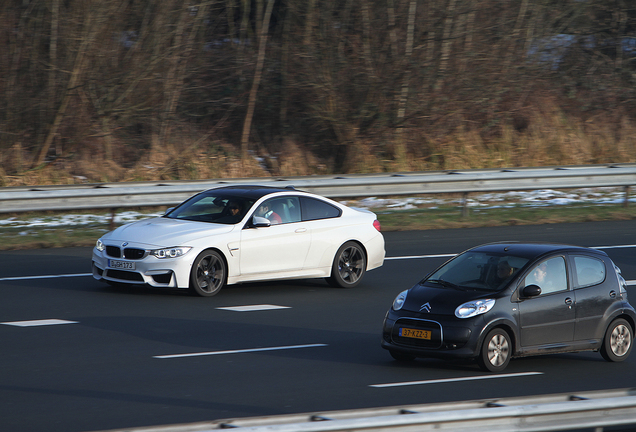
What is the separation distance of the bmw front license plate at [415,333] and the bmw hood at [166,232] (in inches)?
166

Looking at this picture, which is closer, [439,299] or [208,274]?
[439,299]

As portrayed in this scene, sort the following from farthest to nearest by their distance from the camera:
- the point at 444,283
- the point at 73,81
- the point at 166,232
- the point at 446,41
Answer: the point at 446,41, the point at 73,81, the point at 166,232, the point at 444,283

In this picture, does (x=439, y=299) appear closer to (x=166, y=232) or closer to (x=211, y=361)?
(x=211, y=361)

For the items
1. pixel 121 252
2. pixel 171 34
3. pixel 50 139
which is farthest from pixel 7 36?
pixel 121 252

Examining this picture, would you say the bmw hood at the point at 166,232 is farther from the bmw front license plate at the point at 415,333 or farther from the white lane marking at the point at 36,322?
the bmw front license plate at the point at 415,333

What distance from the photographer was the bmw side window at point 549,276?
30.0ft

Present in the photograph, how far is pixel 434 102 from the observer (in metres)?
28.7

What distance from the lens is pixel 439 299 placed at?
349 inches

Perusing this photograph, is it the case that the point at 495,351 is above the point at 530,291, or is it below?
below

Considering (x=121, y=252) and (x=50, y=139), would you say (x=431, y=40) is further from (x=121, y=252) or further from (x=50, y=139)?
(x=121, y=252)

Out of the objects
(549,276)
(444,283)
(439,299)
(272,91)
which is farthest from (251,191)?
(272,91)

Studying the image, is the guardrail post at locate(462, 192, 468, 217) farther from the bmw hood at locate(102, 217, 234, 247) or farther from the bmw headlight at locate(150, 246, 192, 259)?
the bmw headlight at locate(150, 246, 192, 259)

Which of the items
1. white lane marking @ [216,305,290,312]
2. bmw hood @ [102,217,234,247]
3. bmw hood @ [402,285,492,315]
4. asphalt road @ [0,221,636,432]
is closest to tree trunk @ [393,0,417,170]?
asphalt road @ [0,221,636,432]

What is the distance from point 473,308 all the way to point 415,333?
0.62 m
